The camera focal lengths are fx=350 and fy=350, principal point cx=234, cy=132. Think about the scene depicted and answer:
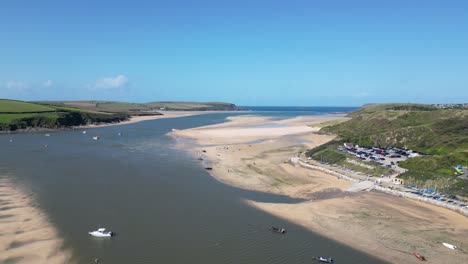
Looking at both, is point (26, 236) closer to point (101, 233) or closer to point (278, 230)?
point (101, 233)

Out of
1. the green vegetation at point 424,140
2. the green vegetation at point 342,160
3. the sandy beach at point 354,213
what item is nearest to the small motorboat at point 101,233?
the sandy beach at point 354,213

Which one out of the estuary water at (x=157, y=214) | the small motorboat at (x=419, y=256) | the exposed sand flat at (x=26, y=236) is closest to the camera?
the exposed sand flat at (x=26, y=236)

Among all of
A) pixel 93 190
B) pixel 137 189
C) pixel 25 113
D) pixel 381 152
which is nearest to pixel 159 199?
pixel 137 189

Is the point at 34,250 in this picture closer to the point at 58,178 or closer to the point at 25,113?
the point at 58,178

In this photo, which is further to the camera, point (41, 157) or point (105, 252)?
point (41, 157)

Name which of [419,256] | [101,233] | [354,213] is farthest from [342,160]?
[101,233]

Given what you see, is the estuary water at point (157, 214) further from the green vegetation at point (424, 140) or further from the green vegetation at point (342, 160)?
the green vegetation at point (424, 140)
